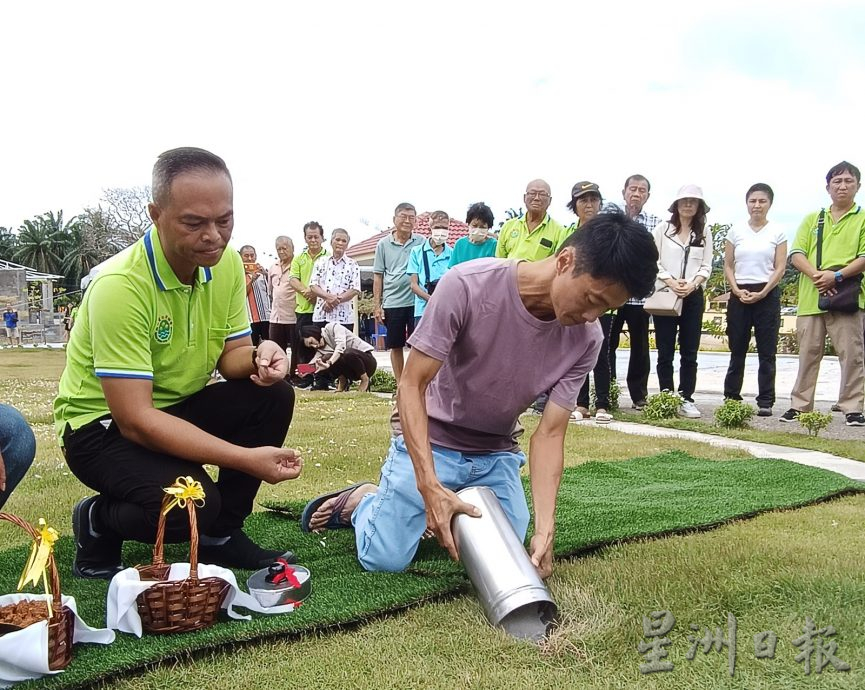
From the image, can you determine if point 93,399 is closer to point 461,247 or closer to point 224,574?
point 224,574

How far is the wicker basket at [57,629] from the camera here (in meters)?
1.84

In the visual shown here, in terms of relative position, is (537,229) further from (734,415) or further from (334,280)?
(334,280)

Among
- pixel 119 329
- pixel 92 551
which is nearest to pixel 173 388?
pixel 119 329

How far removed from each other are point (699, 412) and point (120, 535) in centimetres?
534

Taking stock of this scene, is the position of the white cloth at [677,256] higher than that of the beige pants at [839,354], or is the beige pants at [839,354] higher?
the white cloth at [677,256]

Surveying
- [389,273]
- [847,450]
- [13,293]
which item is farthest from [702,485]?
[13,293]

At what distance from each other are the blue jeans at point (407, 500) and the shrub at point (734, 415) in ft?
11.7

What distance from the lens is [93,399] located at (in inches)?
102

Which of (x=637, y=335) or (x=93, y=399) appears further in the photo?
(x=637, y=335)

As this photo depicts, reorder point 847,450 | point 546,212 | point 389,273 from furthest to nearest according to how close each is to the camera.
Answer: point 389,273 → point 546,212 → point 847,450

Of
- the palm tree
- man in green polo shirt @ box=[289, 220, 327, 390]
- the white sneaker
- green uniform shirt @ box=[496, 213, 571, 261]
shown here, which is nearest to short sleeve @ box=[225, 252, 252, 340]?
green uniform shirt @ box=[496, 213, 571, 261]

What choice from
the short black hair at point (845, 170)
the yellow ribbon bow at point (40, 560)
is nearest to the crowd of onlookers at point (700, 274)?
the short black hair at point (845, 170)

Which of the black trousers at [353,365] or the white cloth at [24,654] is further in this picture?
the black trousers at [353,365]

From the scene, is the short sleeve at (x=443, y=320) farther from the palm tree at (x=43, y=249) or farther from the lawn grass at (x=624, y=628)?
the palm tree at (x=43, y=249)
